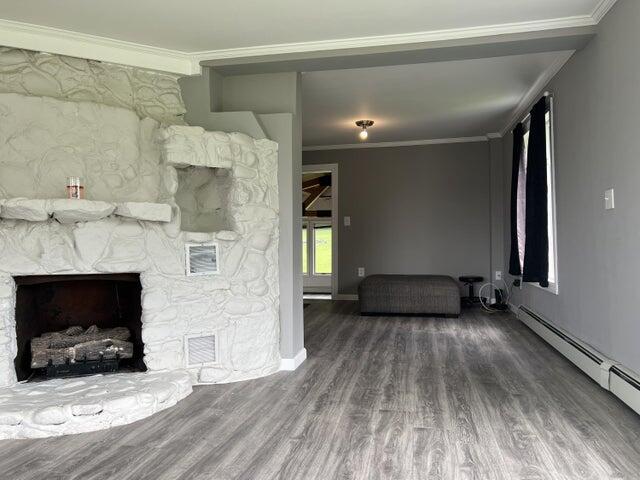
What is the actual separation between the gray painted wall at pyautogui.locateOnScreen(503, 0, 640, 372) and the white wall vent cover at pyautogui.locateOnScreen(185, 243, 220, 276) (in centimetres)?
239

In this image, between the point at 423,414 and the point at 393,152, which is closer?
the point at 423,414

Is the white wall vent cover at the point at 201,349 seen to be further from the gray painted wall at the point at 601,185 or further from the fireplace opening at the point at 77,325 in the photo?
the gray painted wall at the point at 601,185

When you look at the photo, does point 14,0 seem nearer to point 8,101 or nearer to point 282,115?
point 8,101

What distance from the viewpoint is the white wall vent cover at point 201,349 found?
3.01m

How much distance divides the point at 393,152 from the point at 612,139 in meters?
4.01

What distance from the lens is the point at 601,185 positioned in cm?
291

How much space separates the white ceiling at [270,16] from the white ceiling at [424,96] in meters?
0.75

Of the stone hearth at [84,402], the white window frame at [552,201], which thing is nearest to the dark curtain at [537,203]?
the white window frame at [552,201]

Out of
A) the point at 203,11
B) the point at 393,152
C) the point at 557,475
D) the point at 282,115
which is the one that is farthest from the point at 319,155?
the point at 557,475

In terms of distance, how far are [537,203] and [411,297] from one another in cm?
196

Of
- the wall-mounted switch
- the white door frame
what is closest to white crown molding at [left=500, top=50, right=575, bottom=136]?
the wall-mounted switch

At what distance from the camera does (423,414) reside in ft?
8.09

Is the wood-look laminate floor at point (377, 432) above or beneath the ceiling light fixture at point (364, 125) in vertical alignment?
beneath

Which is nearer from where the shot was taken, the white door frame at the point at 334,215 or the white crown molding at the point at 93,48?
the white crown molding at the point at 93,48
